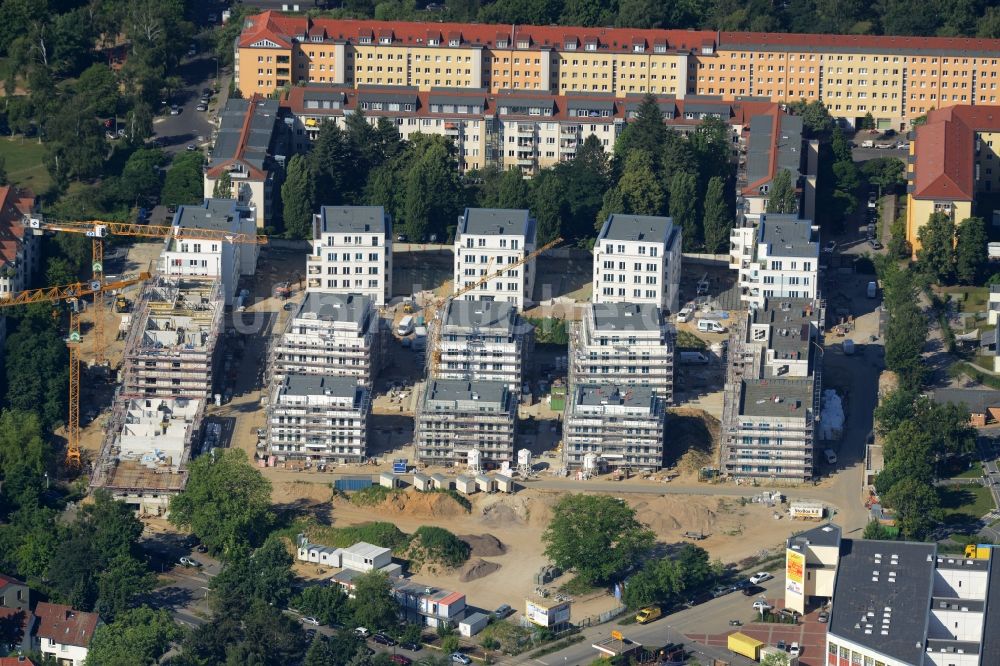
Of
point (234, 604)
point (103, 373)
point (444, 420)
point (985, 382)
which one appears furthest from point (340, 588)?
point (985, 382)

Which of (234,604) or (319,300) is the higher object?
(319,300)

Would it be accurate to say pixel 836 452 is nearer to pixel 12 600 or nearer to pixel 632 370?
pixel 632 370

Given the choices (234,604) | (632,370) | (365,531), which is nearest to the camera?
(234,604)

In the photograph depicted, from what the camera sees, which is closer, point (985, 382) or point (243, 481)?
point (243, 481)

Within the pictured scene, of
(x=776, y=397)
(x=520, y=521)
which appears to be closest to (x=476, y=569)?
(x=520, y=521)

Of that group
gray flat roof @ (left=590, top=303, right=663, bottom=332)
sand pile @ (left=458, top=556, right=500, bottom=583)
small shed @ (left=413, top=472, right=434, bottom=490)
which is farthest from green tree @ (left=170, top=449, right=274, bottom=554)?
gray flat roof @ (left=590, top=303, right=663, bottom=332)

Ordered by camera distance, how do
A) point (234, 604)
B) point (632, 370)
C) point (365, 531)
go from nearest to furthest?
point (234, 604), point (365, 531), point (632, 370)
